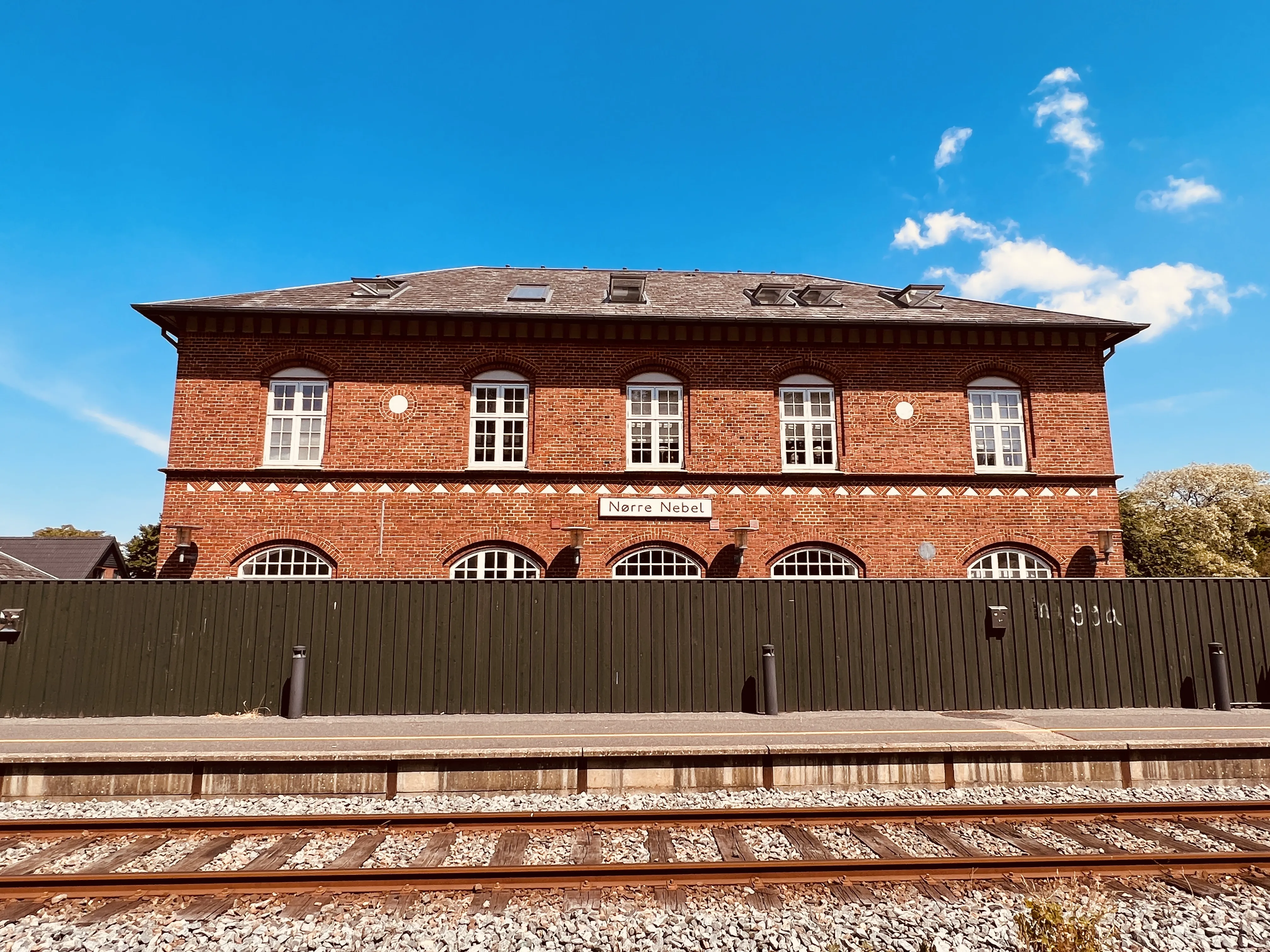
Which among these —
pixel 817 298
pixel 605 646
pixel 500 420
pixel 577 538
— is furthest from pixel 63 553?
pixel 817 298

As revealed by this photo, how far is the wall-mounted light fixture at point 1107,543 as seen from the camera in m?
15.0

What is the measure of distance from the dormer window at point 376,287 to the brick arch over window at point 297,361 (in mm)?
2083

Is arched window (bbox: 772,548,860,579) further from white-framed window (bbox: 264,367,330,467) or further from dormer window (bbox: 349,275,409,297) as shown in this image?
dormer window (bbox: 349,275,409,297)

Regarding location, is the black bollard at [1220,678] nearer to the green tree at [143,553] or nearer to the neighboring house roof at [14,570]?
the neighboring house roof at [14,570]

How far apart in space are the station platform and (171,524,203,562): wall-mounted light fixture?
222 inches

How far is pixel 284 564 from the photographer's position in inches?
575

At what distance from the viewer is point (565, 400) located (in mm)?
15562

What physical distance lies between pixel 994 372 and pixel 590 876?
15.1 metres

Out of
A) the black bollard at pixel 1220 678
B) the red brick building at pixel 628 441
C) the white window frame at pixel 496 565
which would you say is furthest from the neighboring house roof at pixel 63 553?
the black bollard at pixel 1220 678

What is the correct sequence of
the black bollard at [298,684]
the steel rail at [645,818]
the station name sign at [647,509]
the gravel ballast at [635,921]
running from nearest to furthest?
the gravel ballast at [635,921]
the steel rail at [645,818]
the black bollard at [298,684]
the station name sign at [647,509]

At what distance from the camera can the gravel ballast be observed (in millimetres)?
4508

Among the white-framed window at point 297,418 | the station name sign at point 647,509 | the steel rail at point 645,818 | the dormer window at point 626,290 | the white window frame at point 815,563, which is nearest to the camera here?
the steel rail at point 645,818

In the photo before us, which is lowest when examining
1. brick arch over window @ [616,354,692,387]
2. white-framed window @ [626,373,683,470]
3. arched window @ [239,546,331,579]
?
arched window @ [239,546,331,579]

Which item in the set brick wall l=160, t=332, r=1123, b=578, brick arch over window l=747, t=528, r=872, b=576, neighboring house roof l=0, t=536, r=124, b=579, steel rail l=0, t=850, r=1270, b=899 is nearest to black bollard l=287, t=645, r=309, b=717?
brick wall l=160, t=332, r=1123, b=578
